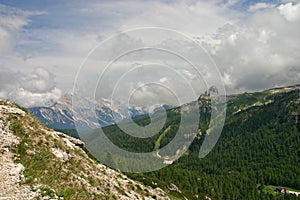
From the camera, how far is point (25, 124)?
4153 cm

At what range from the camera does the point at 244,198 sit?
185750mm

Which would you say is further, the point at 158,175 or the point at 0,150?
the point at 158,175

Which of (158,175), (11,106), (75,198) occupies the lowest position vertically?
(75,198)

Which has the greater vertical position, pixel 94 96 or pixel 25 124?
pixel 94 96

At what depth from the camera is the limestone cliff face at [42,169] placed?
32.5m

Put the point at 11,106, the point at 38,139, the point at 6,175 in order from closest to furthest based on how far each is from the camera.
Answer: the point at 6,175 < the point at 38,139 < the point at 11,106

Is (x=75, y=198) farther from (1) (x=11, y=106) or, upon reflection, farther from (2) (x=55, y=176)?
(1) (x=11, y=106)

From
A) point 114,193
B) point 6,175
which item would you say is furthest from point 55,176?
point 114,193

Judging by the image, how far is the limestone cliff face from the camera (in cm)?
3253

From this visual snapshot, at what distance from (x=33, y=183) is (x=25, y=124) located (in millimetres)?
11249

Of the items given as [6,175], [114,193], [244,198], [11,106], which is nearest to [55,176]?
[6,175]

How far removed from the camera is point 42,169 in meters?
35.9

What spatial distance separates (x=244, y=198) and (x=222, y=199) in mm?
23770

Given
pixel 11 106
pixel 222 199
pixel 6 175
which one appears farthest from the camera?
pixel 222 199
